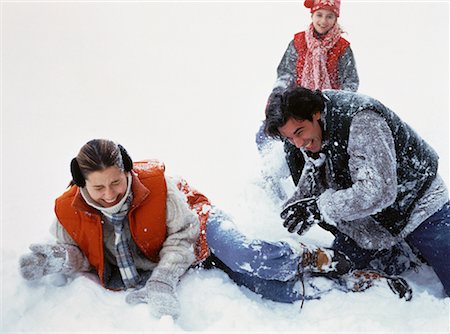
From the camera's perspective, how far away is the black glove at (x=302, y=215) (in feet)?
7.54

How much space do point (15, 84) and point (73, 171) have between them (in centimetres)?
442

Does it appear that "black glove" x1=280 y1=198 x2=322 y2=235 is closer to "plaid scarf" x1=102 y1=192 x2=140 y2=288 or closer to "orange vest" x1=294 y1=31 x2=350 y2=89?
"plaid scarf" x1=102 y1=192 x2=140 y2=288

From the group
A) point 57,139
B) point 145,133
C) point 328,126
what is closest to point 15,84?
point 57,139

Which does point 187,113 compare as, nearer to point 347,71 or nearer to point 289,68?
point 289,68

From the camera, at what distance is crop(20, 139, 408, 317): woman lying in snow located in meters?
2.08

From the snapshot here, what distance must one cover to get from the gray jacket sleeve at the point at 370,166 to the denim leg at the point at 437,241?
0.25m

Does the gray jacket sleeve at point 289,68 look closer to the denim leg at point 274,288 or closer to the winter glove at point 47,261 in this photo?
the denim leg at point 274,288

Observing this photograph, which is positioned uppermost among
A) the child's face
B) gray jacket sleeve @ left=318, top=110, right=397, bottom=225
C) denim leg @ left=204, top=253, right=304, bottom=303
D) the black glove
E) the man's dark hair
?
the child's face

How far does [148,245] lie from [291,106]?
34.8 inches

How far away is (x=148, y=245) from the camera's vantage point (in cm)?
227

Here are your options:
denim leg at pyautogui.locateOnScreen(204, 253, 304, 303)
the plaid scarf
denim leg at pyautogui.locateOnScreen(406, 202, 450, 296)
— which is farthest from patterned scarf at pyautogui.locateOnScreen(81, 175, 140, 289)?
denim leg at pyautogui.locateOnScreen(406, 202, 450, 296)

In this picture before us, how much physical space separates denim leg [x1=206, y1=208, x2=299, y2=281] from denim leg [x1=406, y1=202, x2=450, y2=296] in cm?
58

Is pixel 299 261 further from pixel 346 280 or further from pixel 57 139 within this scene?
pixel 57 139

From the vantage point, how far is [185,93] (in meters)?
6.40
